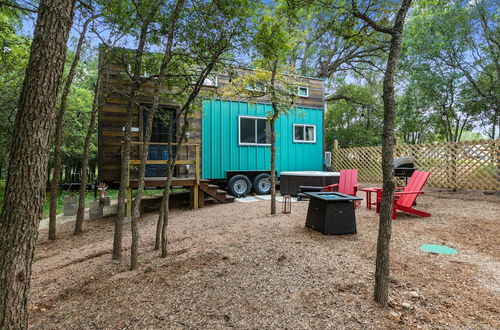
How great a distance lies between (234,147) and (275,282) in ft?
20.0

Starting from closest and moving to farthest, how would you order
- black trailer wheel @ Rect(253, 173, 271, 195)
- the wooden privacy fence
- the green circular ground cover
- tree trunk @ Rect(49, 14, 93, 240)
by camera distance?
the green circular ground cover < tree trunk @ Rect(49, 14, 93, 240) < the wooden privacy fence < black trailer wheel @ Rect(253, 173, 271, 195)

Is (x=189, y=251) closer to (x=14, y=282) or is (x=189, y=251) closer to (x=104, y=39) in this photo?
(x=14, y=282)

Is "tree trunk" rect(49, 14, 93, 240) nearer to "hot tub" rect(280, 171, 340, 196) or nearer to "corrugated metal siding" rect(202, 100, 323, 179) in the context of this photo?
"corrugated metal siding" rect(202, 100, 323, 179)

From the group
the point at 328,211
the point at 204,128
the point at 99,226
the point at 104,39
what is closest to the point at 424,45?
the point at 204,128

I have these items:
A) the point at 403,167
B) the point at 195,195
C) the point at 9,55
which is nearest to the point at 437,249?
the point at 403,167

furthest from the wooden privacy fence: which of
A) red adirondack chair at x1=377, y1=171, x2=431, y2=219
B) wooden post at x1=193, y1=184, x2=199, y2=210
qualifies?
wooden post at x1=193, y1=184, x2=199, y2=210

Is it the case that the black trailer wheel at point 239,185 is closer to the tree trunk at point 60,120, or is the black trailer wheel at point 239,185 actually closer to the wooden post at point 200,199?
the wooden post at point 200,199

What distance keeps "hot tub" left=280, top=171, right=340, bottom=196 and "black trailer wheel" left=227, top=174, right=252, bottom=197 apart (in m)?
1.07

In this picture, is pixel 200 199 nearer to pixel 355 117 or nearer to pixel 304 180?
pixel 304 180

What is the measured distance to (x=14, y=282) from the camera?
1351 millimetres

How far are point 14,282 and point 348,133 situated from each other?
16756 millimetres

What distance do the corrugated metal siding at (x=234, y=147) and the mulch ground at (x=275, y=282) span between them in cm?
396

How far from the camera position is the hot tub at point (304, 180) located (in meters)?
7.27

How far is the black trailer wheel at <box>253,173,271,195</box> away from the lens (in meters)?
8.00
